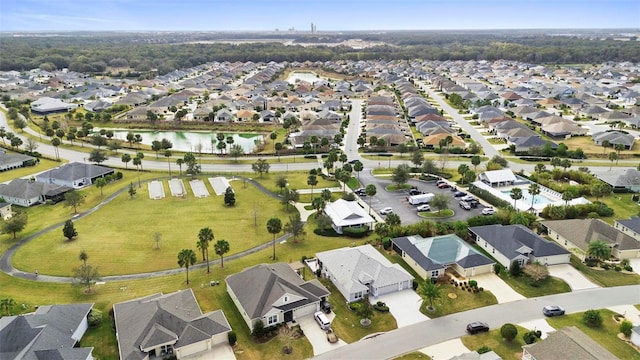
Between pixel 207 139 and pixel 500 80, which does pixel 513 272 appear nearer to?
pixel 207 139

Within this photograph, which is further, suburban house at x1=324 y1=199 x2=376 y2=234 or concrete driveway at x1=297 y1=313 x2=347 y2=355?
suburban house at x1=324 y1=199 x2=376 y2=234

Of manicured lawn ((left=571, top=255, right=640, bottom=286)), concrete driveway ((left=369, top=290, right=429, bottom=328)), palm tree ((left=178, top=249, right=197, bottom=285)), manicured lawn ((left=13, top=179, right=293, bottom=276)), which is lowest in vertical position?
concrete driveway ((left=369, top=290, right=429, bottom=328))

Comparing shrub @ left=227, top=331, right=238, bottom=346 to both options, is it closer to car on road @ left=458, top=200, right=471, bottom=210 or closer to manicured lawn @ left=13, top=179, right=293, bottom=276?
manicured lawn @ left=13, top=179, right=293, bottom=276

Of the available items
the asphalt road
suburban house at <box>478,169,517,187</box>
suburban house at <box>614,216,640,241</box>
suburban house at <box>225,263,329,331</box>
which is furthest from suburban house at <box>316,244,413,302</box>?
suburban house at <box>478,169,517,187</box>

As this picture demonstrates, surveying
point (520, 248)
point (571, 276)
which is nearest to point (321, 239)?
point (520, 248)

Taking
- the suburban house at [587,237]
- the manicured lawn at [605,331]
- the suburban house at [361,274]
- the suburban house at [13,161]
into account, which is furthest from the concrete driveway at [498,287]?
the suburban house at [13,161]

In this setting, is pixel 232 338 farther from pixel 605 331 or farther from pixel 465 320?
pixel 605 331

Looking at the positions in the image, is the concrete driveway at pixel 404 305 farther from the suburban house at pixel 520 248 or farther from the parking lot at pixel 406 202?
the parking lot at pixel 406 202
